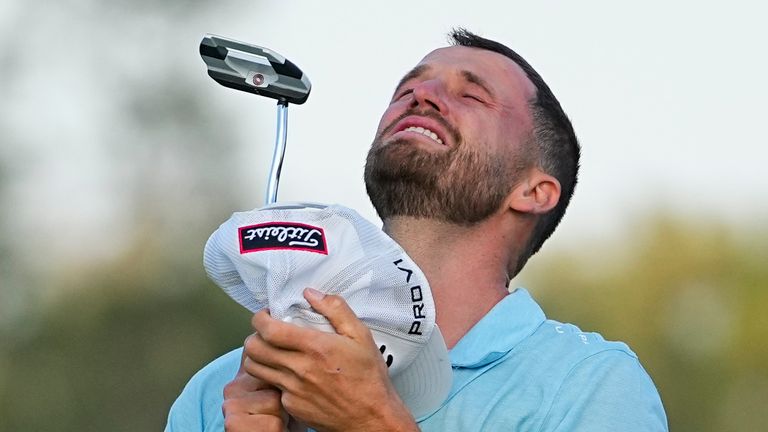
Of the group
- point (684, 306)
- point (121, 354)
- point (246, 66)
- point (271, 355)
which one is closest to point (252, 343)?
point (271, 355)

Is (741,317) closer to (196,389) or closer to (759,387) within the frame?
(759,387)

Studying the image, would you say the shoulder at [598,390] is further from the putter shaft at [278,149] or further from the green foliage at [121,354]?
the green foliage at [121,354]

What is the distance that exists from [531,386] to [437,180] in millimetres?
602

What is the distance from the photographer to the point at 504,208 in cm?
346

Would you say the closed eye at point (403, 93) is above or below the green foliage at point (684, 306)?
A: above

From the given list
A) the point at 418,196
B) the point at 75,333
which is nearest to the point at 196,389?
the point at 418,196

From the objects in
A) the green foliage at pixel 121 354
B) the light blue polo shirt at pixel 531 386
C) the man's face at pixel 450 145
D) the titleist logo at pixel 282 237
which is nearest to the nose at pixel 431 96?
the man's face at pixel 450 145

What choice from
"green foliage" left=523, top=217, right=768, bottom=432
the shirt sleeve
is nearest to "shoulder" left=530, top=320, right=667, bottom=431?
the shirt sleeve

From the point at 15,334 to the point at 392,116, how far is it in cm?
1488

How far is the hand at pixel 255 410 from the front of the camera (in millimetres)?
2584

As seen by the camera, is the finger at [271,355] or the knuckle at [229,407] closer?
the finger at [271,355]

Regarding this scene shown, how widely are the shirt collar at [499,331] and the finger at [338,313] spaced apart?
536 mm

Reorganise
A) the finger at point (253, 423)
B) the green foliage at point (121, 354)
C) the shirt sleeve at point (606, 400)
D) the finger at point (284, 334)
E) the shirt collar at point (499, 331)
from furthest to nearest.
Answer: the green foliage at point (121, 354), the shirt collar at point (499, 331), the shirt sleeve at point (606, 400), the finger at point (253, 423), the finger at point (284, 334)

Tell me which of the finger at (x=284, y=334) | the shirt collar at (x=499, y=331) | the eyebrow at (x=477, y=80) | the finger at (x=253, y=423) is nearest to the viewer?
the finger at (x=284, y=334)
